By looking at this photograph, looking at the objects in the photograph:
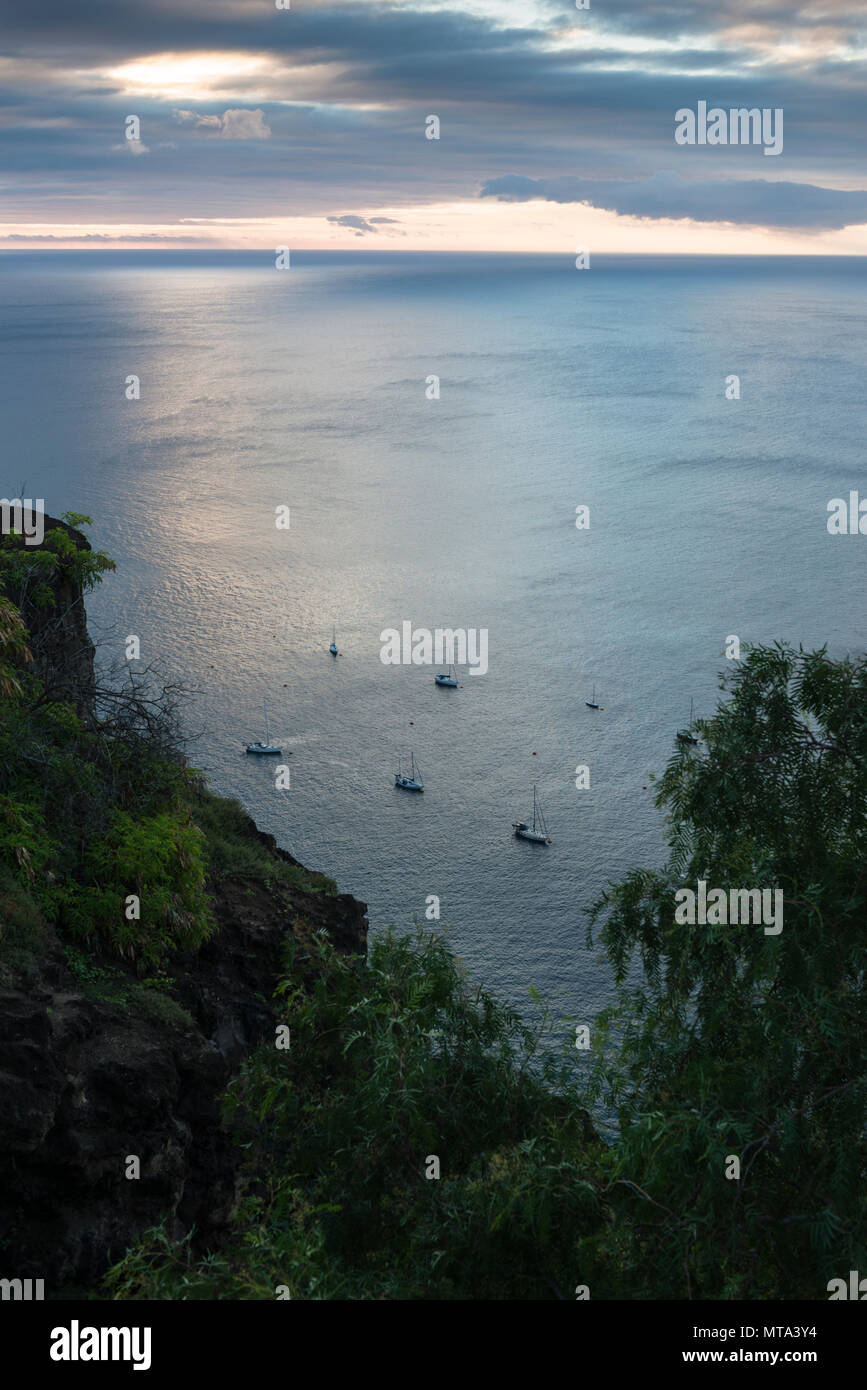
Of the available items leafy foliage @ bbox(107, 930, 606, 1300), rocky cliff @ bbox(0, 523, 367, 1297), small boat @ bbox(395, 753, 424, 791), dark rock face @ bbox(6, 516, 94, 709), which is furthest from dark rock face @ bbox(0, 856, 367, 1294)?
small boat @ bbox(395, 753, 424, 791)

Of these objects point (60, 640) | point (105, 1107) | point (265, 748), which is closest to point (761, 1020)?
point (105, 1107)

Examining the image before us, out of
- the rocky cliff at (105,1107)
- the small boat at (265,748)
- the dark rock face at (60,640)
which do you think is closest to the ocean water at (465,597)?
the small boat at (265,748)

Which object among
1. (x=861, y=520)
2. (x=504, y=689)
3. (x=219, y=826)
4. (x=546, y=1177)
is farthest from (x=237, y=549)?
(x=546, y=1177)

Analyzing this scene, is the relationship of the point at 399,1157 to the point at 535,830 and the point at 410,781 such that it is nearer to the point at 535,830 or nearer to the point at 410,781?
the point at 535,830

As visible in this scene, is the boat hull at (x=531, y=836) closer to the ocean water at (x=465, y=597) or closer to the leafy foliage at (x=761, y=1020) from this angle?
the ocean water at (x=465, y=597)

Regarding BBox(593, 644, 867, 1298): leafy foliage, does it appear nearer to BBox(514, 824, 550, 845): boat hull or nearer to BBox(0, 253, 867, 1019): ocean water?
BBox(0, 253, 867, 1019): ocean water
